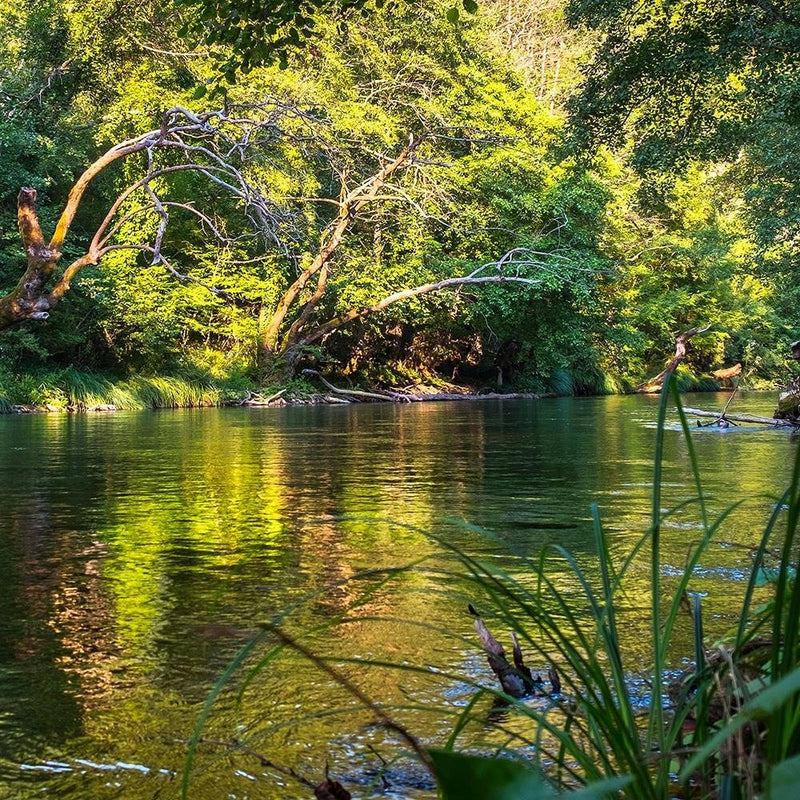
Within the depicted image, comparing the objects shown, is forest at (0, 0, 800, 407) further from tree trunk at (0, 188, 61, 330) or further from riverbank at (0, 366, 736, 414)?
tree trunk at (0, 188, 61, 330)

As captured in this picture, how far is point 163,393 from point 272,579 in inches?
1042

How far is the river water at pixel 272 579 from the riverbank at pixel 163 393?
1393 centimetres

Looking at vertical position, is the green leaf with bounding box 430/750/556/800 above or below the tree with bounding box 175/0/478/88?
below

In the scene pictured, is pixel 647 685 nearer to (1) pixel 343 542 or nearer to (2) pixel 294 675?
(2) pixel 294 675

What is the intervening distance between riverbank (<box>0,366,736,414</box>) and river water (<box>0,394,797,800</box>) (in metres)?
13.9

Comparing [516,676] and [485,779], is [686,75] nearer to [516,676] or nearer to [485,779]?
[516,676]

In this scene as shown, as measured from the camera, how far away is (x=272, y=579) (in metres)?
5.86

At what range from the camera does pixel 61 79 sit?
108 ft

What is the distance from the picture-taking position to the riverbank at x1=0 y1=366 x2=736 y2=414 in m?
28.8

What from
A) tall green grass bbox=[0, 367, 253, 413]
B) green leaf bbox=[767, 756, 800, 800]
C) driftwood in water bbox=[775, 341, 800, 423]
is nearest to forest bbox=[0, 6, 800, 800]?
green leaf bbox=[767, 756, 800, 800]

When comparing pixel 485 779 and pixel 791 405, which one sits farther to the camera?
pixel 791 405

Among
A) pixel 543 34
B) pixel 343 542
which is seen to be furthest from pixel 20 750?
pixel 543 34

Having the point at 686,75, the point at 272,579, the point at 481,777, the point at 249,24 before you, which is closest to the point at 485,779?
the point at 481,777

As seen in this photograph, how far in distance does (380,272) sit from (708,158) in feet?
53.6
